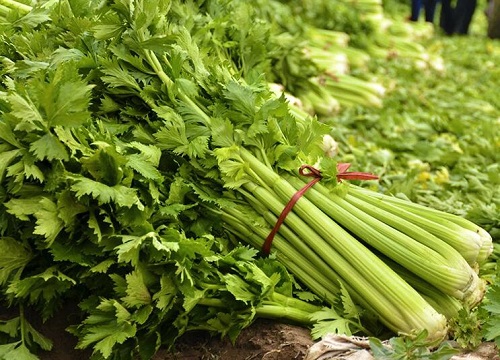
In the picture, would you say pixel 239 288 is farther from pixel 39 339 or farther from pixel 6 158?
pixel 6 158

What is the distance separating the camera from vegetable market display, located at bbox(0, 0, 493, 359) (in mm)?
2309

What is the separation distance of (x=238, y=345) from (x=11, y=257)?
923 millimetres

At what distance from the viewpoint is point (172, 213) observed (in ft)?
7.98

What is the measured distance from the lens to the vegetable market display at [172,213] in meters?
2.31

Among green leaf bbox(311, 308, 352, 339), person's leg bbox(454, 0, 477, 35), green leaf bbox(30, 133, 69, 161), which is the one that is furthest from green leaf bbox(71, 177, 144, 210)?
A: person's leg bbox(454, 0, 477, 35)

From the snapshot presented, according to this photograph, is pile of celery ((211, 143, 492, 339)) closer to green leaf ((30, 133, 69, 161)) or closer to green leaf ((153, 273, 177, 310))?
green leaf ((153, 273, 177, 310))

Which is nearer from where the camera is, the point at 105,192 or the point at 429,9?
the point at 105,192

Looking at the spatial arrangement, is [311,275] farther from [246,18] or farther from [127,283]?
[246,18]

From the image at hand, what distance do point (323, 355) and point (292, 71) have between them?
2859 mm

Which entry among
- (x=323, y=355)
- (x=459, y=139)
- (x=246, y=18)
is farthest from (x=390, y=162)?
(x=323, y=355)

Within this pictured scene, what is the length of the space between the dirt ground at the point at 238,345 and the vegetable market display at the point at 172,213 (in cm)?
7

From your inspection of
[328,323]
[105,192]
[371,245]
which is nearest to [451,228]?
[371,245]

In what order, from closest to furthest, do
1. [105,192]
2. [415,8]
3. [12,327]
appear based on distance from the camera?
[105,192], [12,327], [415,8]

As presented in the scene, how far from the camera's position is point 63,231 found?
2.42 m
